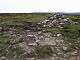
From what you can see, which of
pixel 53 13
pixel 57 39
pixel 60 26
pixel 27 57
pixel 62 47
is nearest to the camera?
pixel 27 57

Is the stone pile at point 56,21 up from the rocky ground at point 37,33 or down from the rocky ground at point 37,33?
up

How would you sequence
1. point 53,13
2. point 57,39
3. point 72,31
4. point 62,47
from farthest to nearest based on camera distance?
point 53,13
point 72,31
point 57,39
point 62,47

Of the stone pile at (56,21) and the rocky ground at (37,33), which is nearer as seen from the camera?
the rocky ground at (37,33)

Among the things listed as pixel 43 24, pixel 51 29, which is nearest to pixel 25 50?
pixel 51 29

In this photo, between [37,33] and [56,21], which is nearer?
[37,33]

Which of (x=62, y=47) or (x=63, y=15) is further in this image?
(x=63, y=15)

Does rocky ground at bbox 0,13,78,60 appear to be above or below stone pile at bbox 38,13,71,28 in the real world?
below

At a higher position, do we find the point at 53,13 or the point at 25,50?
the point at 53,13

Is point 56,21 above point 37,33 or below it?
above

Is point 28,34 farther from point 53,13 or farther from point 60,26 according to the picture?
point 53,13

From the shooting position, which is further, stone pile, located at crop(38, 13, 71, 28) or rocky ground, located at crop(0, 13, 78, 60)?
stone pile, located at crop(38, 13, 71, 28)

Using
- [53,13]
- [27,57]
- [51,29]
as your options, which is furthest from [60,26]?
[27,57]
